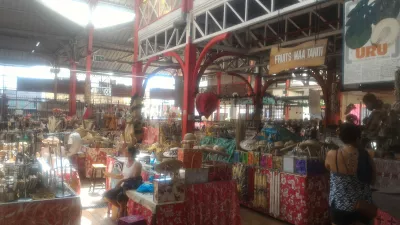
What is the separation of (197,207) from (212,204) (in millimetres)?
294

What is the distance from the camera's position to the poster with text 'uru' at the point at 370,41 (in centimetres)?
401

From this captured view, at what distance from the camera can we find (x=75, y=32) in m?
16.8

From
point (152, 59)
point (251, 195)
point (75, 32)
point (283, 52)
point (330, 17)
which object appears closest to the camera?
point (283, 52)

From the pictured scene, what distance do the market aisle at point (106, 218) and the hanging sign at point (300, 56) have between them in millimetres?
2906

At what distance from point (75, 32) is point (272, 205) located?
1427 cm

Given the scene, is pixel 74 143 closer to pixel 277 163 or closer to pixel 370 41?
pixel 277 163

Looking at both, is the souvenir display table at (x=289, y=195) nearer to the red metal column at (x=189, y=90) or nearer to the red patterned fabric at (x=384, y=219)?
the red patterned fabric at (x=384, y=219)

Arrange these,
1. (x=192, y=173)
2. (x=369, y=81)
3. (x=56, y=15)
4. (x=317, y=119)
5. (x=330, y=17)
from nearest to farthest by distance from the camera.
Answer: (x=369, y=81) → (x=192, y=173) → (x=330, y=17) → (x=317, y=119) → (x=56, y=15)

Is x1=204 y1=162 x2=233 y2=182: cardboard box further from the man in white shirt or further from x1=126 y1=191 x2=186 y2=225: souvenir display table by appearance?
the man in white shirt

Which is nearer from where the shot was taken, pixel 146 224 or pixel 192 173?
pixel 146 224

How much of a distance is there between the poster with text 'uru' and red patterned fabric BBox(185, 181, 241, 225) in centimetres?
234

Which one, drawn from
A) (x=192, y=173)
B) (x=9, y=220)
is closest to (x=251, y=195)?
(x=192, y=173)

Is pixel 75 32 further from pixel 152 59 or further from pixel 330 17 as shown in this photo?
pixel 330 17

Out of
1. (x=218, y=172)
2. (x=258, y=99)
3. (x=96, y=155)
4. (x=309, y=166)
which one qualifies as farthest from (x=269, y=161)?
(x=258, y=99)
